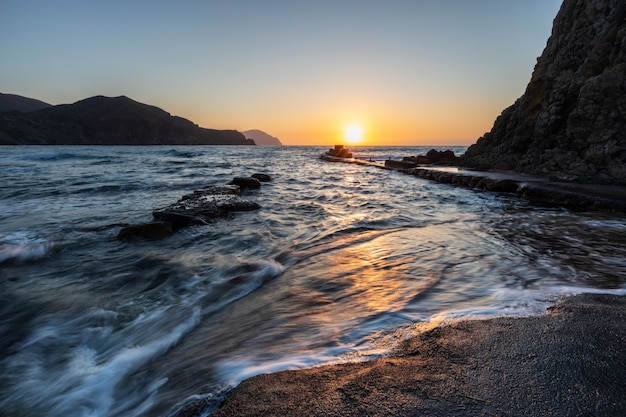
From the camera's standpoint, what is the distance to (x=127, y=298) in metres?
4.55

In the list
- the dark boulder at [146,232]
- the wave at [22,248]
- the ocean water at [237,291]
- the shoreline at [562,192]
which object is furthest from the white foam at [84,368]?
the shoreline at [562,192]

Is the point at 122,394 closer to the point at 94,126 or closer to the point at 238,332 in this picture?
the point at 238,332

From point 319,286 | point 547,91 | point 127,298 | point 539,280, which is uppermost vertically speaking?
point 547,91

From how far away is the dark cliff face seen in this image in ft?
52.6

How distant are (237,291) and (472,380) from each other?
3.40 metres

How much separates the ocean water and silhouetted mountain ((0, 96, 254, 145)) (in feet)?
392

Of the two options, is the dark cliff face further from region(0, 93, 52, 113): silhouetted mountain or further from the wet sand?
region(0, 93, 52, 113): silhouetted mountain

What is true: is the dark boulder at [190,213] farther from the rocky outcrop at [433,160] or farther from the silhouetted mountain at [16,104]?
the silhouetted mountain at [16,104]

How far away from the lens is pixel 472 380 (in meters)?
1.95

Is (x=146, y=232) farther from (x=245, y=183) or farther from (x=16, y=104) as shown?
(x=16, y=104)

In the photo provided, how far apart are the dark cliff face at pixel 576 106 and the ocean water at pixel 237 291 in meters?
9.81

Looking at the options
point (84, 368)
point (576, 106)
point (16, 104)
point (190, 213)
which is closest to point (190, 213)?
point (190, 213)

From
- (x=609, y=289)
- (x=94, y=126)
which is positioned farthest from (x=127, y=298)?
(x=94, y=126)

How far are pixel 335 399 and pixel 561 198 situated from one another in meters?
13.0
